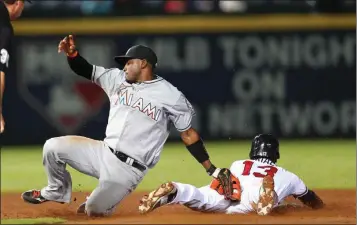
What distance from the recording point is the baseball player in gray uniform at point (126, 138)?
7.73 m

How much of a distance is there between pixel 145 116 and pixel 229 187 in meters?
0.89

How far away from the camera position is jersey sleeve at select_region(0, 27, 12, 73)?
298 inches

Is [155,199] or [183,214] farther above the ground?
[155,199]

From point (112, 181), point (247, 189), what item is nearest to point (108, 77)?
point (112, 181)

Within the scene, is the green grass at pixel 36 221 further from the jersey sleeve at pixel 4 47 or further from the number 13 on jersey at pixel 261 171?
the number 13 on jersey at pixel 261 171

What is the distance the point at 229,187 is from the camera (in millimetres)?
7883

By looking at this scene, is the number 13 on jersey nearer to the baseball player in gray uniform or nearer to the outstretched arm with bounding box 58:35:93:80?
the baseball player in gray uniform

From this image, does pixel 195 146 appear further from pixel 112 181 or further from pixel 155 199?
pixel 112 181

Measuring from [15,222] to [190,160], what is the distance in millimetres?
6314

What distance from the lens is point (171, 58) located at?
15273mm

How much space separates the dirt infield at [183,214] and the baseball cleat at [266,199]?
0.07 metres

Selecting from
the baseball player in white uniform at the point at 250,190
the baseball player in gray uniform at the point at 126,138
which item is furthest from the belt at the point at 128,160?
the baseball player in white uniform at the point at 250,190

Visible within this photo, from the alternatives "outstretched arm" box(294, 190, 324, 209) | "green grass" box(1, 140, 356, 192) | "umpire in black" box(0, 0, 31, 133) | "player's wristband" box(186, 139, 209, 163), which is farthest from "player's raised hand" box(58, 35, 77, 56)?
"green grass" box(1, 140, 356, 192)

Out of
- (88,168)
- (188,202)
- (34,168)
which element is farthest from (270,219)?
(34,168)
